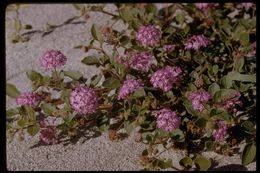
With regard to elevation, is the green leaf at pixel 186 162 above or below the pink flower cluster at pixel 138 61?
below

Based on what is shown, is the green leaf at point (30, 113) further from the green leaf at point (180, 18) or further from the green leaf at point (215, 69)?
the green leaf at point (180, 18)

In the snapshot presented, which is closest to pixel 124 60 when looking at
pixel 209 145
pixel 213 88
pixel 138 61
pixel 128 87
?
pixel 138 61

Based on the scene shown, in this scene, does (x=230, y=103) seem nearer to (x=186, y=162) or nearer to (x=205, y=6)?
(x=186, y=162)

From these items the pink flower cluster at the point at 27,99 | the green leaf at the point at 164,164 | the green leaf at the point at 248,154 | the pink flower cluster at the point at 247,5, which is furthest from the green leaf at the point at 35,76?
the pink flower cluster at the point at 247,5

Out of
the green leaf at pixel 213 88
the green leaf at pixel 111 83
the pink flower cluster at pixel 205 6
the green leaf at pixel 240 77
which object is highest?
the pink flower cluster at pixel 205 6

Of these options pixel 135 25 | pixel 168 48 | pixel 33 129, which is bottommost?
pixel 33 129
